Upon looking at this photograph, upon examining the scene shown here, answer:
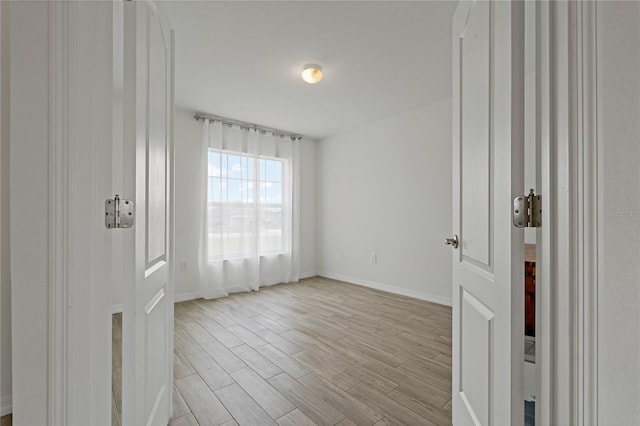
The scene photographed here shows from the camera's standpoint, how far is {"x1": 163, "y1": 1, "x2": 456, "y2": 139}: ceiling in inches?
72.4

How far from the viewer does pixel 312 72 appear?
2.48 meters

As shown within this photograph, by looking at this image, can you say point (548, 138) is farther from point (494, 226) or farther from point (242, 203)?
point (242, 203)

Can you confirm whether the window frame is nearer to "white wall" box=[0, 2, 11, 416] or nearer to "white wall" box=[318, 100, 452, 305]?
"white wall" box=[318, 100, 452, 305]

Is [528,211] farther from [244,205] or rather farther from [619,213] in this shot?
[244,205]

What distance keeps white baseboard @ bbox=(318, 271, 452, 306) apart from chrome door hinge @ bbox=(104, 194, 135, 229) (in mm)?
3325

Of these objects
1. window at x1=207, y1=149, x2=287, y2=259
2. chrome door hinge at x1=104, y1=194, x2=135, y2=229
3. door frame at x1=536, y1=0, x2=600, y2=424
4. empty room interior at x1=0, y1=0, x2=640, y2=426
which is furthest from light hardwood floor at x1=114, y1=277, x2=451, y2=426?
chrome door hinge at x1=104, y1=194, x2=135, y2=229

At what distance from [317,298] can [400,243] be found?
1.36m

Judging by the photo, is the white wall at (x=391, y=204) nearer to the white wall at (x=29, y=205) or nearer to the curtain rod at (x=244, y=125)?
the curtain rod at (x=244, y=125)

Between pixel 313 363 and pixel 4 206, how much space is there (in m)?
1.86

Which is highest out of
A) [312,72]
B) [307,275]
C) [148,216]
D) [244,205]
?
[312,72]

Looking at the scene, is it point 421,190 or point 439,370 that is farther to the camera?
point 421,190

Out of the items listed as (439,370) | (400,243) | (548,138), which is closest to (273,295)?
(400,243)

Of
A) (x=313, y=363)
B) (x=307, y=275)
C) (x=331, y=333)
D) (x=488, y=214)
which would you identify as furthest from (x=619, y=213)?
(x=307, y=275)

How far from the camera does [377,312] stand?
3.04 meters
